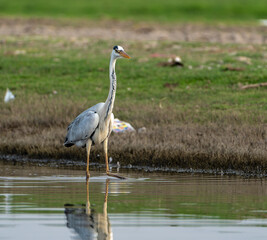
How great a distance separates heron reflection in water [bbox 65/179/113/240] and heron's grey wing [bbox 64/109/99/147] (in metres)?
4.00

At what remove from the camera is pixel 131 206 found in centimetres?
1076

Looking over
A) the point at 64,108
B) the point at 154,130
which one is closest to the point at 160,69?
the point at 64,108

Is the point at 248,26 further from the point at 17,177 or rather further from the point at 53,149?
the point at 17,177

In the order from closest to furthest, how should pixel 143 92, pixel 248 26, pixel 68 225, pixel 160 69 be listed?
pixel 68 225
pixel 143 92
pixel 160 69
pixel 248 26

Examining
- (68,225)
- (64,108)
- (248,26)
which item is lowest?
(68,225)

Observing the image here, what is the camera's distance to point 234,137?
53.9 feet

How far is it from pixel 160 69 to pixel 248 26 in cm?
1749

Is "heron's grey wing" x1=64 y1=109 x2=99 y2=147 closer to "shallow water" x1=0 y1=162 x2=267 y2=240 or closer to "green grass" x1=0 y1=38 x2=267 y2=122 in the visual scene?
"shallow water" x1=0 y1=162 x2=267 y2=240

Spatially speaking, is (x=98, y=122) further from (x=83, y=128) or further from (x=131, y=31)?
Answer: (x=131, y=31)

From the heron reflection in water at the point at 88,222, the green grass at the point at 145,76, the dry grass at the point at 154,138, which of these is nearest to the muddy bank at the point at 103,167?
the dry grass at the point at 154,138

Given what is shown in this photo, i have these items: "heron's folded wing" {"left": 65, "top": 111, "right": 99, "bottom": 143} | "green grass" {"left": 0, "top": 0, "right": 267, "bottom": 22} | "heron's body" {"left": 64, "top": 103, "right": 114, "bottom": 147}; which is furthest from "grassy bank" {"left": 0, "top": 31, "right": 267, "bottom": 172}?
"green grass" {"left": 0, "top": 0, "right": 267, "bottom": 22}

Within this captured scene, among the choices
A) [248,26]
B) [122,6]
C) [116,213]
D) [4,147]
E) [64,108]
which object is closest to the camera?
[116,213]

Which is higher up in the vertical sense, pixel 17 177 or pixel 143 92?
pixel 143 92

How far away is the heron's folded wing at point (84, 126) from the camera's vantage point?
585 inches
